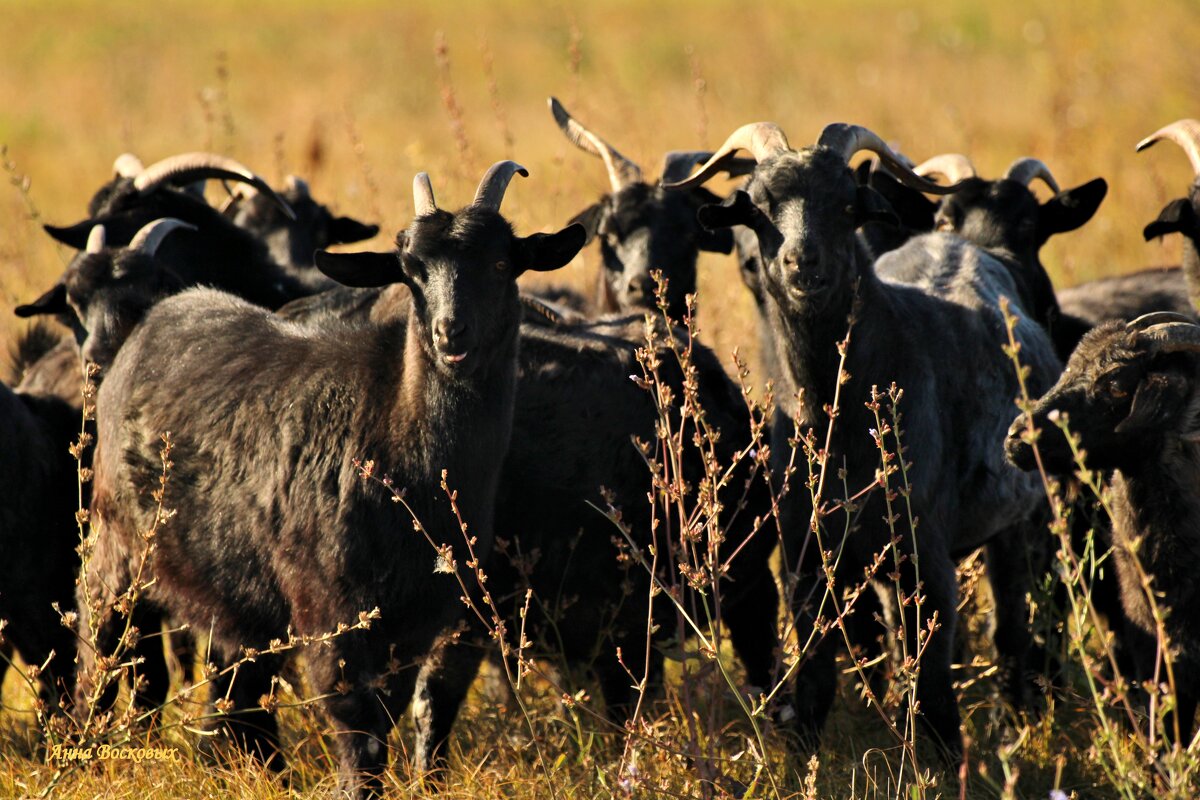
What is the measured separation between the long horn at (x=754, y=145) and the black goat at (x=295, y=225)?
342 cm

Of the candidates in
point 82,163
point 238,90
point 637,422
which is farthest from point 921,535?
point 238,90

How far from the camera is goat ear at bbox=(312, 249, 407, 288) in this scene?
5.62 meters

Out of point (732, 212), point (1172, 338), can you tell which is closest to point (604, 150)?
point (732, 212)

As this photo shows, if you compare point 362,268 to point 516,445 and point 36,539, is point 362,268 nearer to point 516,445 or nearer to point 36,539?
point 516,445

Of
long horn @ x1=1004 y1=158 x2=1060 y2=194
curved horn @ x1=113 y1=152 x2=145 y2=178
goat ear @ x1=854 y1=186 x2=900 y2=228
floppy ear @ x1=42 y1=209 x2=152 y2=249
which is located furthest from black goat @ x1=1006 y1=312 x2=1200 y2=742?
curved horn @ x1=113 y1=152 x2=145 y2=178

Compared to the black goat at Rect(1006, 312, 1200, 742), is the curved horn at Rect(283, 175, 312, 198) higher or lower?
higher

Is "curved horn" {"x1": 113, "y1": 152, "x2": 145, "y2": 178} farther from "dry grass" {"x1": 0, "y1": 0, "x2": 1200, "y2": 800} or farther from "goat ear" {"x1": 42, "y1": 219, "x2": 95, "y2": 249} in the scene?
"goat ear" {"x1": 42, "y1": 219, "x2": 95, "y2": 249}

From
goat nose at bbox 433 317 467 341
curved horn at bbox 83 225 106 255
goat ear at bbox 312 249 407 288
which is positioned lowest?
goat nose at bbox 433 317 467 341

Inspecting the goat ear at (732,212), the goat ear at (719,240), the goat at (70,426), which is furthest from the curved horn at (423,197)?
the goat ear at (719,240)

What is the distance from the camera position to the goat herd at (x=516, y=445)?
5.40 metres

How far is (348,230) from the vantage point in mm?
9641

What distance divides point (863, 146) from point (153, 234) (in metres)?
3.36

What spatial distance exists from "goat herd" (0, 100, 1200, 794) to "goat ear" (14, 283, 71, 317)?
0.02m

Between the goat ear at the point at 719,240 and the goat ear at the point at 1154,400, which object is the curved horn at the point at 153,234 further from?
the goat ear at the point at 1154,400
